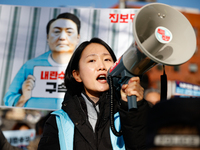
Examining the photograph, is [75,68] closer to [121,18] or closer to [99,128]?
[99,128]

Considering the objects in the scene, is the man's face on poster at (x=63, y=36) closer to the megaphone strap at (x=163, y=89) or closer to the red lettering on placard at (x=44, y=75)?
the red lettering on placard at (x=44, y=75)

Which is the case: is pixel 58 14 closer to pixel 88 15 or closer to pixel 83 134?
pixel 88 15

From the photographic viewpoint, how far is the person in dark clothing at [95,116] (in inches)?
53.9

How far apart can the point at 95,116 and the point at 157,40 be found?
0.70 m

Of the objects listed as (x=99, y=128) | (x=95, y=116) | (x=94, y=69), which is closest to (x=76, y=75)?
(x=94, y=69)

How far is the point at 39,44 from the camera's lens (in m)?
3.02

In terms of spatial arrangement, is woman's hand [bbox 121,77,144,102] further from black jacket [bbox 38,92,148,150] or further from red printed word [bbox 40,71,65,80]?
red printed word [bbox 40,71,65,80]

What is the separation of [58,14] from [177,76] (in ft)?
104

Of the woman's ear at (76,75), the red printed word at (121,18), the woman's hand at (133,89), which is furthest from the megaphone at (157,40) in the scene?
the red printed word at (121,18)

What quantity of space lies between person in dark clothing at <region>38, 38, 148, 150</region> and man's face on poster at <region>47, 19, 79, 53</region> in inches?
39.0

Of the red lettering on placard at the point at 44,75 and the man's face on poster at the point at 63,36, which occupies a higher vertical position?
the man's face on poster at the point at 63,36

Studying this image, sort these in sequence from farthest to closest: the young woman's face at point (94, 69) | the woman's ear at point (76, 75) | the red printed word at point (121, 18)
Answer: the red printed word at point (121, 18) → the woman's ear at point (76, 75) → the young woman's face at point (94, 69)

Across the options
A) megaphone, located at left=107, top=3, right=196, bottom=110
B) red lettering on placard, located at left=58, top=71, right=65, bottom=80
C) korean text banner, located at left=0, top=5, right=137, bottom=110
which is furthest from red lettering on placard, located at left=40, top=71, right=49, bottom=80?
megaphone, located at left=107, top=3, right=196, bottom=110

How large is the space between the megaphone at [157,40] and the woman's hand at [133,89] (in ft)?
0.14
